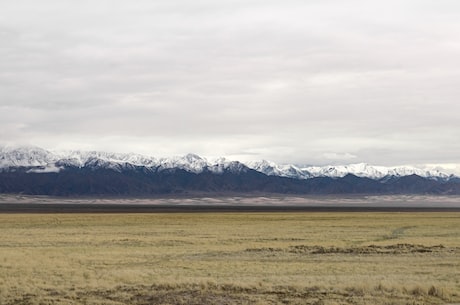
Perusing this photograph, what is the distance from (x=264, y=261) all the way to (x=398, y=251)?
9.82 meters

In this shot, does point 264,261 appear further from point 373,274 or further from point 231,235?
point 231,235

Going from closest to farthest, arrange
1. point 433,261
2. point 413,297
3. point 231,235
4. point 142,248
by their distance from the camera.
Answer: point 413,297 < point 433,261 < point 142,248 < point 231,235

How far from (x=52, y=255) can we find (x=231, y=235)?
21.7 meters

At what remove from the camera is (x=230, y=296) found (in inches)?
934

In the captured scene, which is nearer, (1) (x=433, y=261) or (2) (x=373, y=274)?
(2) (x=373, y=274)

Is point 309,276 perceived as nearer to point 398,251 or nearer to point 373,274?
point 373,274

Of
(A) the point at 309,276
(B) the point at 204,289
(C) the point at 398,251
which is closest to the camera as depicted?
(B) the point at 204,289

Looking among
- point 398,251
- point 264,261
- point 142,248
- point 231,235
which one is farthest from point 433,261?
point 231,235

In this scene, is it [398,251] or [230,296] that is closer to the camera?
[230,296]

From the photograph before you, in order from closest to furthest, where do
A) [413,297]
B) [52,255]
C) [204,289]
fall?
[413,297] → [204,289] → [52,255]

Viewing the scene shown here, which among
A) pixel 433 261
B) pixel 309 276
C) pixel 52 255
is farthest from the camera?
pixel 52 255

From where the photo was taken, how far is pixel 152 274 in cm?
3030

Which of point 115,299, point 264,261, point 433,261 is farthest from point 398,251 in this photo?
point 115,299

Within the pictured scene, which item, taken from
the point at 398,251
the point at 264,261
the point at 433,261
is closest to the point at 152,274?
the point at 264,261
